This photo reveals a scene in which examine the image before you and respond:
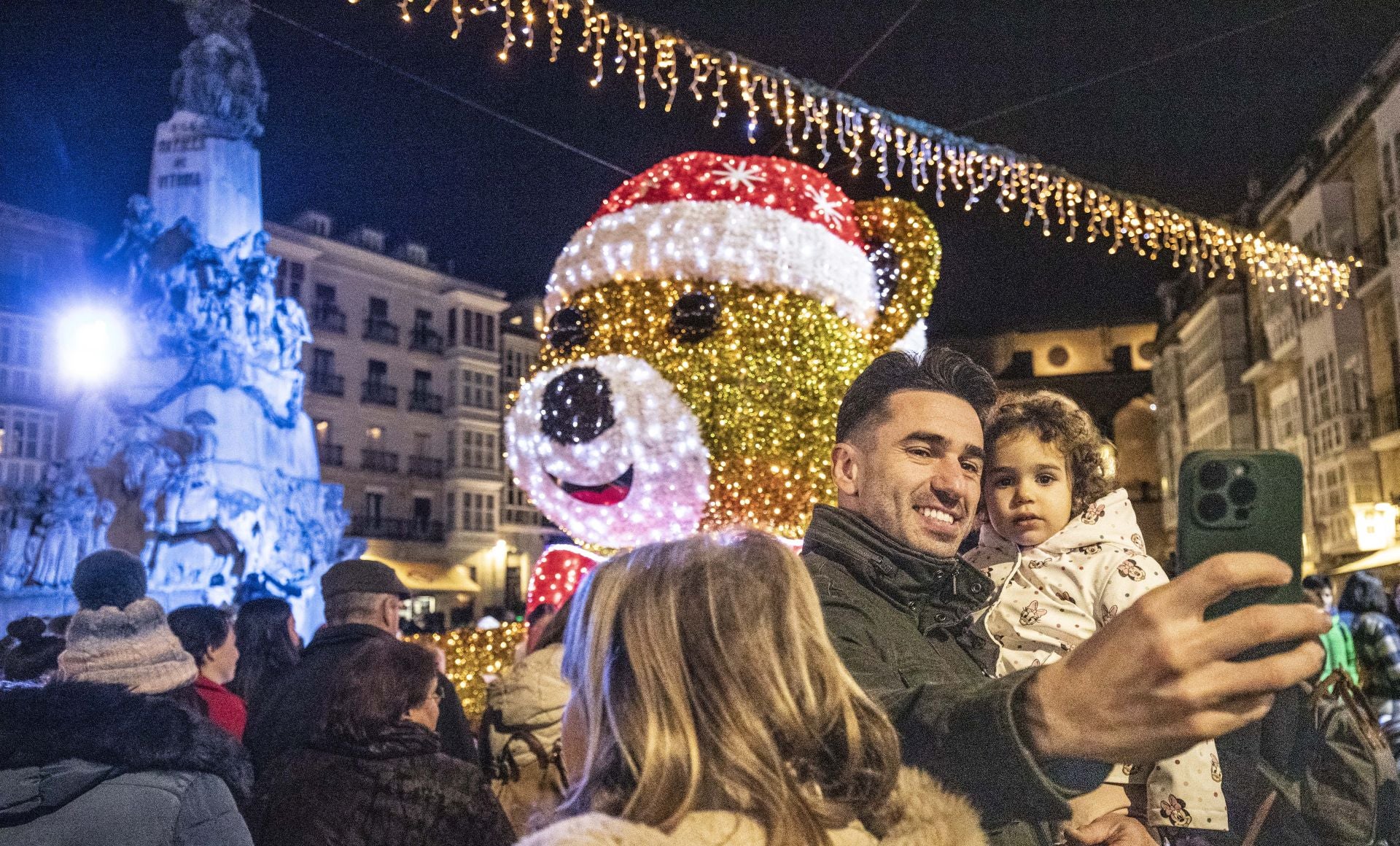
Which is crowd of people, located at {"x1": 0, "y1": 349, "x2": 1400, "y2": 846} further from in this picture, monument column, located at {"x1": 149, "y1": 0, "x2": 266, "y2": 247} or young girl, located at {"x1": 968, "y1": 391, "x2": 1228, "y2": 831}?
monument column, located at {"x1": 149, "y1": 0, "x2": 266, "y2": 247}

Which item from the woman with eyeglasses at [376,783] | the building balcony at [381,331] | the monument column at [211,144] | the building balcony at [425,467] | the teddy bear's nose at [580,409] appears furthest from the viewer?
the building balcony at [425,467]

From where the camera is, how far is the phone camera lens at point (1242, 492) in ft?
3.89

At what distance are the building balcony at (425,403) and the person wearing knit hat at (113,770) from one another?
→ 151 feet

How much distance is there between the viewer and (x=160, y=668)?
10.7ft

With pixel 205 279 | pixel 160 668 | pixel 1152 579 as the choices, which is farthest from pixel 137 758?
pixel 205 279

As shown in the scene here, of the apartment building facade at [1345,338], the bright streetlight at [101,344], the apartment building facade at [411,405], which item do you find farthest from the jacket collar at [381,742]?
the apartment building facade at [411,405]

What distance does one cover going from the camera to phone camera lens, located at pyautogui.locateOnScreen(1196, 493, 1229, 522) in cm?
119

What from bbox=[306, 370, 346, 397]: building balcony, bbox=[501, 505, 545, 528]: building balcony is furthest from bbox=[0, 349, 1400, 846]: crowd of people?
bbox=[501, 505, 545, 528]: building balcony

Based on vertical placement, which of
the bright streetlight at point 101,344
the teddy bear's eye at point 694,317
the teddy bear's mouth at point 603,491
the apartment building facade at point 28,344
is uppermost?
the apartment building facade at point 28,344

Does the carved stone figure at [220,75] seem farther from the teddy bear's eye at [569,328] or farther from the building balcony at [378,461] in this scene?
the building balcony at [378,461]

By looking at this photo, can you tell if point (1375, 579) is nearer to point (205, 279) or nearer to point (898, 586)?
point (898, 586)

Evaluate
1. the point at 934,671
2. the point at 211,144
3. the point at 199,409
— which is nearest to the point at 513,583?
the point at 199,409

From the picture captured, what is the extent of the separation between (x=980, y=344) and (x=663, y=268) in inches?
1912

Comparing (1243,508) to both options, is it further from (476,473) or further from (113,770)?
(476,473)
